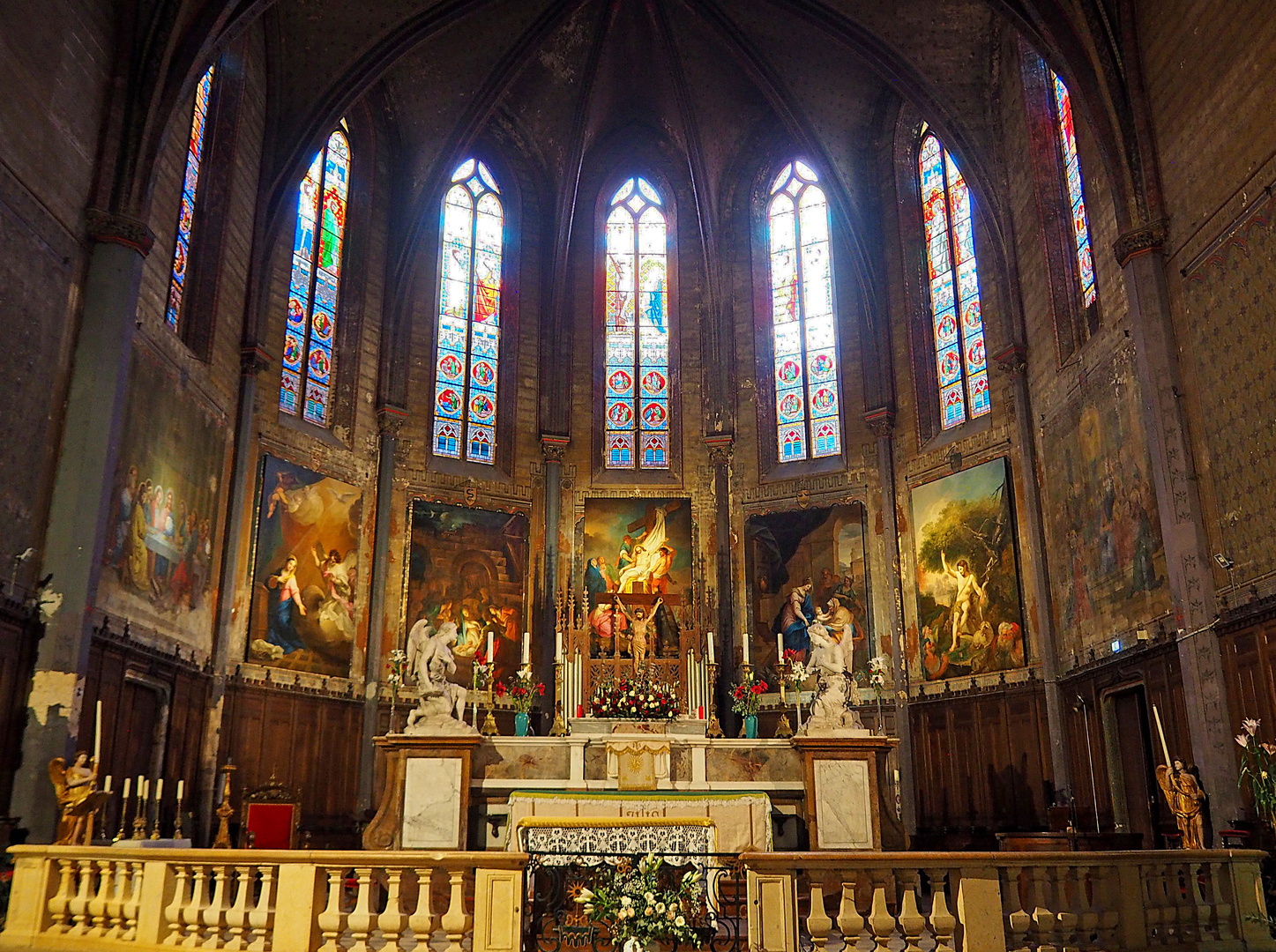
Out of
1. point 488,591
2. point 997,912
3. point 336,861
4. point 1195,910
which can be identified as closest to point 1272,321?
point 1195,910

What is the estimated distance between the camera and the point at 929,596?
68.0 ft

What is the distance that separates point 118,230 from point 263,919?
433 inches

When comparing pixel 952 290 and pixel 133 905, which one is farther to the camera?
pixel 952 290

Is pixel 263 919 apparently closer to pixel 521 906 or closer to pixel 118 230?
pixel 521 906

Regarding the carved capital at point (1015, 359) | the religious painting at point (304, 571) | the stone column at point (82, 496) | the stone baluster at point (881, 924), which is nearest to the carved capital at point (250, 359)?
the religious painting at point (304, 571)

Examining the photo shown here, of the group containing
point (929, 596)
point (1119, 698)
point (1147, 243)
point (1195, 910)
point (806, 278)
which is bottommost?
point (1195, 910)

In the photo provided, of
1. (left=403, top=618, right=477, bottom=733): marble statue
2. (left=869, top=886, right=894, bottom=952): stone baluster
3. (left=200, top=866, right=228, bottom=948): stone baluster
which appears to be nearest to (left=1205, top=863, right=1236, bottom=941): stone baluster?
(left=869, top=886, right=894, bottom=952): stone baluster

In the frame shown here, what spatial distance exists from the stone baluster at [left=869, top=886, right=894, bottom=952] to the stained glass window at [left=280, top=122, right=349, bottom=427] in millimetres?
16100

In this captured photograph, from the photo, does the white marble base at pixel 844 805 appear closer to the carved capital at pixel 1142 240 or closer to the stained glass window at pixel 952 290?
the carved capital at pixel 1142 240

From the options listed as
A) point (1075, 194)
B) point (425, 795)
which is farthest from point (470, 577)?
point (1075, 194)

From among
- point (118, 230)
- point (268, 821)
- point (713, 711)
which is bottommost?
point (268, 821)

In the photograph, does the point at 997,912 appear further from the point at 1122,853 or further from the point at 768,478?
the point at 768,478

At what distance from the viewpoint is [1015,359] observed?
65.1 ft

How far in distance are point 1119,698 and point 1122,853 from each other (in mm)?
9392
